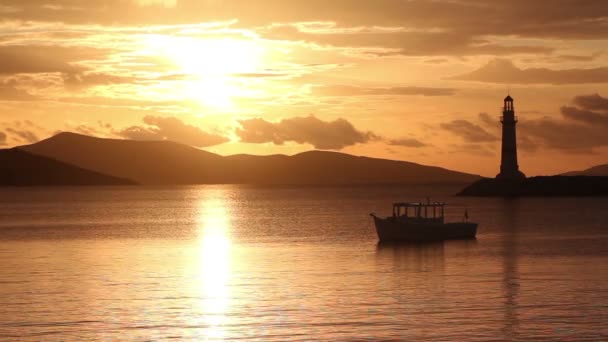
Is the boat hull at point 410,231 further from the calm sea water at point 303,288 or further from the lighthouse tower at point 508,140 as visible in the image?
the lighthouse tower at point 508,140

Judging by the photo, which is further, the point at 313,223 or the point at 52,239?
the point at 313,223

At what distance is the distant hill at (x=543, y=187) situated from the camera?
166500 millimetres

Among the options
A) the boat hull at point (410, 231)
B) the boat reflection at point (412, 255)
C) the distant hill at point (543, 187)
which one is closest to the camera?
the boat reflection at point (412, 255)

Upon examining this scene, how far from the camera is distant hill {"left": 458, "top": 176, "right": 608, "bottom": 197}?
546 ft

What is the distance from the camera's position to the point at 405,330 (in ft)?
100

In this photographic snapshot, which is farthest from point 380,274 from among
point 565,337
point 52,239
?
point 52,239

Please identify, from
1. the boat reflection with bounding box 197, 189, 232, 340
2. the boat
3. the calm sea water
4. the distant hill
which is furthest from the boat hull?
the distant hill

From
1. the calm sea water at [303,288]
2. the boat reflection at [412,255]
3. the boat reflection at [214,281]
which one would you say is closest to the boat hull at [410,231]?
the boat reflection at [412,255]

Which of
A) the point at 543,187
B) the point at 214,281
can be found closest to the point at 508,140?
the point at 543,187

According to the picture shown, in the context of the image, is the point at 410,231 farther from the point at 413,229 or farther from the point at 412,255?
the point at 412,255

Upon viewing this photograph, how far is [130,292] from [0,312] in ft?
23.4

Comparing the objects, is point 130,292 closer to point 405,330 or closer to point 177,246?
point 405,330

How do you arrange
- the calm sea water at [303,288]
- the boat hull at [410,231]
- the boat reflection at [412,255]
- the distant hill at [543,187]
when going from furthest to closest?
the distant hill at [543,187]
the boat hull at [410,231]
the boat reflection at [412,255]
the calm sea water at [303,288]

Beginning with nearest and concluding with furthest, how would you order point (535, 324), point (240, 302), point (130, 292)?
point (535, 324), point (240, 302), point (130, 292)
